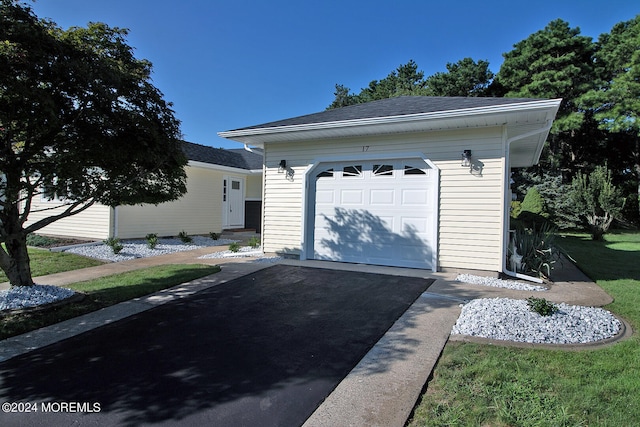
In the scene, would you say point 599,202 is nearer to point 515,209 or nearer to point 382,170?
point 515,209

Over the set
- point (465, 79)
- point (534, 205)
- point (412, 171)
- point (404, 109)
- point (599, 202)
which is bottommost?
point (534, 205)

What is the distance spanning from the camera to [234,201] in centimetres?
1575

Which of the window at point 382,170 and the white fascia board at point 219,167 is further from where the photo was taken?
the white fascia board at point 219,167

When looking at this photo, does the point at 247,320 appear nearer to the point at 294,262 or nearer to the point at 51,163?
the point at 51,163

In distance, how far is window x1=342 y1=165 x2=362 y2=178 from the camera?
781cm

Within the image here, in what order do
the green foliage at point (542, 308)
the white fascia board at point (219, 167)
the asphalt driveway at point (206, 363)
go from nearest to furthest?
the asphalt driveway at point (206, 363) → the green foliage at point (542, 308) → the white fascia board at point (219, 167)

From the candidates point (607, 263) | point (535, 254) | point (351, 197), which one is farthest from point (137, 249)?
point (607, 263)

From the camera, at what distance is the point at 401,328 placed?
388 cm

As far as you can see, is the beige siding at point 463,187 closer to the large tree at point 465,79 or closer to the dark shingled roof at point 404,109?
the dark shingled roof at point 404,109

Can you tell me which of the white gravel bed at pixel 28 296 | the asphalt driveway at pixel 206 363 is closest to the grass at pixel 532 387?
the asphalt driveway at pixel 206 363

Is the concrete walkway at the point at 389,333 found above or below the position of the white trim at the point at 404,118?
below

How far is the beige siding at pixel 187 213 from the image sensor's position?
1145 centimetres

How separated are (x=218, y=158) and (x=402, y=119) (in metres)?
10.3

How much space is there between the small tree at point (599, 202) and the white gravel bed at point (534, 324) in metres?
13.7
